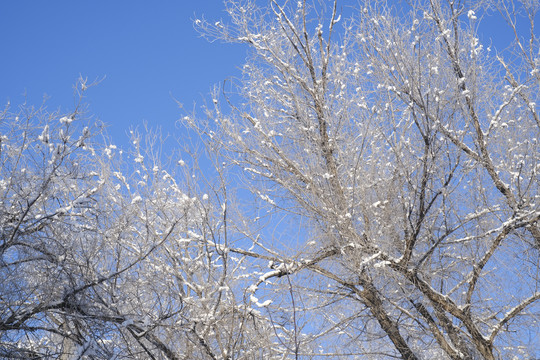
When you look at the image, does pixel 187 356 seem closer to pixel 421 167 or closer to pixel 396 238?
pixel 396 238

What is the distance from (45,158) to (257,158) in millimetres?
3925

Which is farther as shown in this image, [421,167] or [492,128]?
[492,128]

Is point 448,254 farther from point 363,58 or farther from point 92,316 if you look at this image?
point 92,316

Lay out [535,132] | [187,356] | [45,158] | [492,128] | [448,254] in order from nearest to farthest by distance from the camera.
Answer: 1. [45,158]
2. [187,356]
3. [448,254]
4. [492,128]
5. [535,132]

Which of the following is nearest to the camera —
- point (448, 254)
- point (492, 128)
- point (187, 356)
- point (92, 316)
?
point (92, 316)

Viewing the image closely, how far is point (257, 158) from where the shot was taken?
8133 mm

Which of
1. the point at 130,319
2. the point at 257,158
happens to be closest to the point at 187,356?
the point at 130,319

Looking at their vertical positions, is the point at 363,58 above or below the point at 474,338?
above

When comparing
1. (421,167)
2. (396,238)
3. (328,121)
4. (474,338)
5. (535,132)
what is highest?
(535,132)

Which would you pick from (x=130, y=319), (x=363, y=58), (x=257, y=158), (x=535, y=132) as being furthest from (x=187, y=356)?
(x=535, y=132)

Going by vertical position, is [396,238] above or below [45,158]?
above

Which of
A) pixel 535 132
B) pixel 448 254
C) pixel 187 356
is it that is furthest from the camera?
pixel 535 132

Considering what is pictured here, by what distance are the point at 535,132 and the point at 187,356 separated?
655cm

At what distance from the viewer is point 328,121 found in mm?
7363
